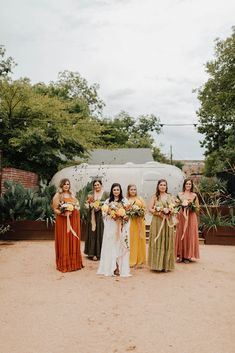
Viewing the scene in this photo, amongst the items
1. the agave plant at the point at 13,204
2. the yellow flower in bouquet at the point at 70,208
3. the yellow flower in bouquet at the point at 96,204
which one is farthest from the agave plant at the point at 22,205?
the yellow flower in bouquet at the point at 70,208

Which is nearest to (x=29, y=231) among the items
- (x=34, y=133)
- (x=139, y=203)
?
(x=34, y=133)

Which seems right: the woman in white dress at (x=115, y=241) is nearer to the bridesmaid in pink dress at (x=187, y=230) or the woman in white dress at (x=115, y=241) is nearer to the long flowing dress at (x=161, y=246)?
the long flowing dress at (x=161, y=246)

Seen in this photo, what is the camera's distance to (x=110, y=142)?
3812 cm

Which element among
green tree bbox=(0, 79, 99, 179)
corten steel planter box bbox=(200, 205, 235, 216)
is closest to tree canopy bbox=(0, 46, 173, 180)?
green tree bbox=(0, 79, 99, 179)

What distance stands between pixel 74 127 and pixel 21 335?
14064 millimetres

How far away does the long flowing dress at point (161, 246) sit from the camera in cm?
770

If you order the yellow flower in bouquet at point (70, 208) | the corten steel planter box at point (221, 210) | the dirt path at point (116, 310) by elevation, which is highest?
the yellow flower in bouquet at point (70, 208)

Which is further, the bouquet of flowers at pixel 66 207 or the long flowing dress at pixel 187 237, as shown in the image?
the long flowing dress at pixel 187 237

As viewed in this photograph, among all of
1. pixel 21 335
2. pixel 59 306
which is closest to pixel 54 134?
pixel 59 306

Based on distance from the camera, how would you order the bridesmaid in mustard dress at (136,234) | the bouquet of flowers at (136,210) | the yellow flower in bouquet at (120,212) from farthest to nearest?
the bridesmaid in mustard dress at (136,234) → the bouquet of flowers at (136,210) → the yellow flower in bouquet at (120,212)

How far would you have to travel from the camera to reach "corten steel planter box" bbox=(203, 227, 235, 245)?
A: 11.6 m

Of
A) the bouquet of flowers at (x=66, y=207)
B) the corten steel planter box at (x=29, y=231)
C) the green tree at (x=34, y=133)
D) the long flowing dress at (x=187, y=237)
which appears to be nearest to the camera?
the bouquet of flowers at (x=66, y=207)

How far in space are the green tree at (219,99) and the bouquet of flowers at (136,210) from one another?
19354 mm

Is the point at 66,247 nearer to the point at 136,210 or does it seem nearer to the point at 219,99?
the point at 136,210
